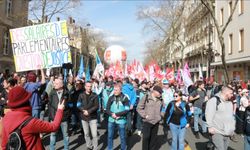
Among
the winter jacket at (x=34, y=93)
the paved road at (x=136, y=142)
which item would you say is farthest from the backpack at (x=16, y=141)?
the paved road at (x=136, y=142)

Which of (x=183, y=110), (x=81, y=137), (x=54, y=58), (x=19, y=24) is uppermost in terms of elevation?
(x=19, y=24)

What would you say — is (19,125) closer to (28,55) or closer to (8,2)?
(28,55)

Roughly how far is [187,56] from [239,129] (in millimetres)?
48979

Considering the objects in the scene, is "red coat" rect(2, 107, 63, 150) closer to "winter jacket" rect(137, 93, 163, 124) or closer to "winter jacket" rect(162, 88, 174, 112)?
"winter jacket" rect(137, 93, 163, 124)

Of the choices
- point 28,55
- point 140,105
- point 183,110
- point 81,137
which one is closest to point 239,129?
point 183,110

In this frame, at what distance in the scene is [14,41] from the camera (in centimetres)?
1038

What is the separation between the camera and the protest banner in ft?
Result: 31.4

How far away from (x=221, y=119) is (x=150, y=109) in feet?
6.22

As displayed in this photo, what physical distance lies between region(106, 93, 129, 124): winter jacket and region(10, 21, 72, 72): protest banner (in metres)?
2.31

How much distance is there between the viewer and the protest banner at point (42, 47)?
9.57m

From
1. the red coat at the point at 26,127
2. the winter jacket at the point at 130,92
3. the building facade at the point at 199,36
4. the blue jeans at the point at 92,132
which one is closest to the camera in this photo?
the red coat at the point at 26,127

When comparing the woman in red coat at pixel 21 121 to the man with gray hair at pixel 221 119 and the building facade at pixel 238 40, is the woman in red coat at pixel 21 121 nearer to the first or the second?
the man with gray hair at pixel 221 119

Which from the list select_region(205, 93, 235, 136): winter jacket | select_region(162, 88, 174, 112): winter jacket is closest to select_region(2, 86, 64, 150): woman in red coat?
select_region(205, 93, 235, 136): winter jacket

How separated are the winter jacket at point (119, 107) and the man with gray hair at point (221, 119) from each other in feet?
7.30
